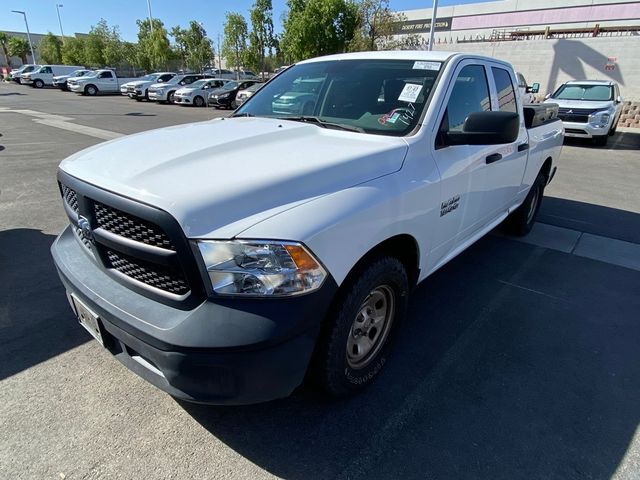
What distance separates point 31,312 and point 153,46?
174 ft

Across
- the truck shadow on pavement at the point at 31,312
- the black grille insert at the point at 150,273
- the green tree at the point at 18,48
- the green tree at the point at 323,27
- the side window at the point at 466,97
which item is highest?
the green tree at the point at 18,48

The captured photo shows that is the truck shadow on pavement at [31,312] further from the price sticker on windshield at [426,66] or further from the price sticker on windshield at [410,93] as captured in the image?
the price sticker on windshield at [426,66]

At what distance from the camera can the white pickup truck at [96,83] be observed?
3005 centimetres

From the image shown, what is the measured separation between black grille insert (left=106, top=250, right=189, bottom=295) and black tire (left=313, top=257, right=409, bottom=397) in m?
0.70

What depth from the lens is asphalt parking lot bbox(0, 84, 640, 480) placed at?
6.67 feet

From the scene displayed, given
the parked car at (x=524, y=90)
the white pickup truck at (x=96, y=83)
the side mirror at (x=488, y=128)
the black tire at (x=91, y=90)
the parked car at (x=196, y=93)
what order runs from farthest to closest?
the black tire at (x=91, y=90) → the white pickup truck at (x=96, y=83) → the parked car at (x=196, y=93) → the parked car at (x=524, y=90) → the side mirror at (x=488, y=128)

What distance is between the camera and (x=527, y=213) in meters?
5.07

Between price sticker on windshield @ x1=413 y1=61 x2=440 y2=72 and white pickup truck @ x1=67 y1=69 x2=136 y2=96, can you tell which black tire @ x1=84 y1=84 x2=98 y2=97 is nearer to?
white pickup truck @ x1=67 y1=69 x2=136 y2=96

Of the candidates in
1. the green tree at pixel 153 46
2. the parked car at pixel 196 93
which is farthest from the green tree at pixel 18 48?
the parked car at pixel 196 93

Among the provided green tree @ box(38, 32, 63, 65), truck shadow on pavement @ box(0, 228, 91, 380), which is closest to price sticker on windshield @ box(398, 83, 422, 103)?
truck shadow on pavement @ box(0, 228, 91, 380)

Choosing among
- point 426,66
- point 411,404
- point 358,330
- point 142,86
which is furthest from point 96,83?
point 411,404

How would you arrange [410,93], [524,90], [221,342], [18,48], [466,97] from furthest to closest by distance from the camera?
[18,48]
[524,90]
[466,97]
[410,93]
[221,342]

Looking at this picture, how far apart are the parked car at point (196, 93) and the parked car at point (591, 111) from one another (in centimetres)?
1757

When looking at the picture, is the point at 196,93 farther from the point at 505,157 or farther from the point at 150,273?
the point at 150,273
